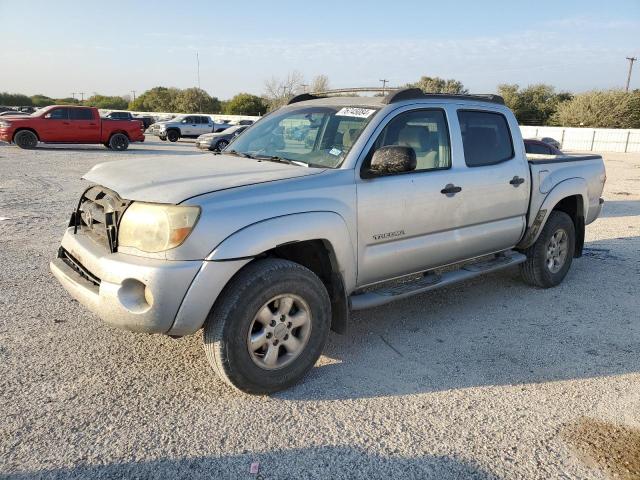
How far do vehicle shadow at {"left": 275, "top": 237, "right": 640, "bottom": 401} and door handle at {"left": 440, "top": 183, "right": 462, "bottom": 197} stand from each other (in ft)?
3.86

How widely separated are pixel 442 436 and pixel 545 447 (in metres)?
0.56

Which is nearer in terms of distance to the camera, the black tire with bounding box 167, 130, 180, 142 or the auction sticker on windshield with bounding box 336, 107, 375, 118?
the auction sticker on windshield with bounding box 336, 107, 375, 118

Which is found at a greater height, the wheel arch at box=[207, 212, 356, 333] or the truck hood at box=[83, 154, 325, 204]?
the truck hood at box=[83, 154, 325, 204]

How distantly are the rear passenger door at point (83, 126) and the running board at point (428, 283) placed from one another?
1998 cm

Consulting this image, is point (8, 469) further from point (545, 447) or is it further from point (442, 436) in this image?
point (545, 447)

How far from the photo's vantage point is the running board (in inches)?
151

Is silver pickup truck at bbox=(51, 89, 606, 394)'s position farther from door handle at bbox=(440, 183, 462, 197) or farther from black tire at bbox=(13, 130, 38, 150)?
black tire at bbox=(13, 130, 38, 150)

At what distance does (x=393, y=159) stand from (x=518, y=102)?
54876 mm

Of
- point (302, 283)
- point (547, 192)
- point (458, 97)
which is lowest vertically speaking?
point (302, 283)

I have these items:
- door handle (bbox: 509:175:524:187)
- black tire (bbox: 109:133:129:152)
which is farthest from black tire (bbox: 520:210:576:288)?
black tire (bbox: 109:133:129:152)

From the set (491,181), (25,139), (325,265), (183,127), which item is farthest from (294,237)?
(183,127)

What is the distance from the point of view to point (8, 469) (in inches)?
102

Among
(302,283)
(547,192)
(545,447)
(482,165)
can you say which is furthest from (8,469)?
(547,192)

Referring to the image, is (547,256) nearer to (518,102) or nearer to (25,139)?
(25,139)
